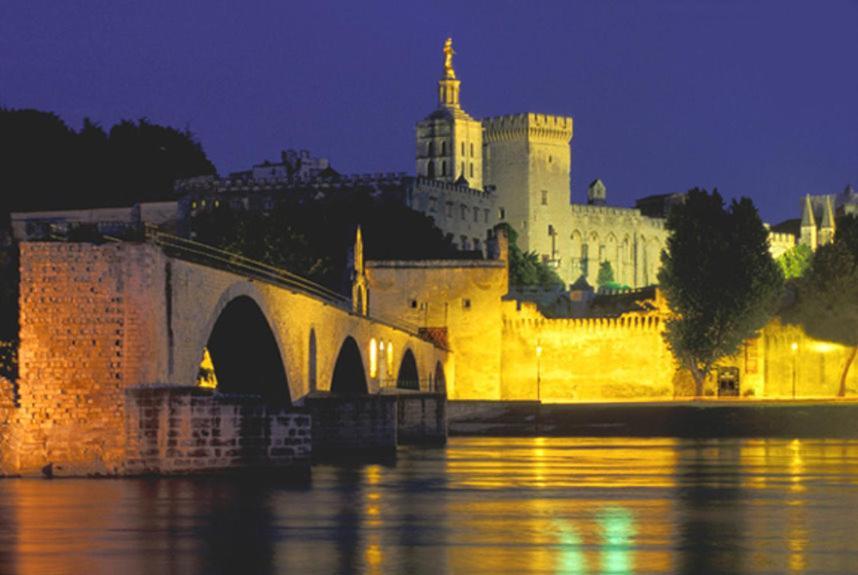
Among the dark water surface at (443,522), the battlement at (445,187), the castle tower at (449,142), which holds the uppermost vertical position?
the castle tower at (449,142)

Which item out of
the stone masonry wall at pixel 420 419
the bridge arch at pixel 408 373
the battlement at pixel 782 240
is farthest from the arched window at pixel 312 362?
the battlement at pixel 782 240

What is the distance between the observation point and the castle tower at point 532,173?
149 metres

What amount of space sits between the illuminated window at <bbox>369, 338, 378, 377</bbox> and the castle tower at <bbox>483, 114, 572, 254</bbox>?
89.0 meters

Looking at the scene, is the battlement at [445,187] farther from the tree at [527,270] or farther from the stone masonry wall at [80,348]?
the stone masonry wall at [80,348]

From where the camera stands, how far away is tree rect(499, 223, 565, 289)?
127 m

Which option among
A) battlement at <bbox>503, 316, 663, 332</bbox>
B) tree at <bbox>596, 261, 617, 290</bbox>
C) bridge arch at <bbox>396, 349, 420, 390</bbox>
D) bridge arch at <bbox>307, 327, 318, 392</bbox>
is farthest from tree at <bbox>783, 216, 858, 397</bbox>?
tree at <bbox>596, 261, 617, 290</bbox>

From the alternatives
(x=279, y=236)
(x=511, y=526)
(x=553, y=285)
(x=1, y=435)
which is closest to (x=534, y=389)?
(x=279, y=236)

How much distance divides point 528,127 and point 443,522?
131 meters

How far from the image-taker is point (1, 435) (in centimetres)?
3055

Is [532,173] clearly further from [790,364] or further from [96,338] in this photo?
[96,338]

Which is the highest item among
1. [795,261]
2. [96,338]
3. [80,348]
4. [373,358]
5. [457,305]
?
[795,261]

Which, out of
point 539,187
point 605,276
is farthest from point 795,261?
point 539,187

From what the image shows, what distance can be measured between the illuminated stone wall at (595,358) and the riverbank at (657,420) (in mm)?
17775

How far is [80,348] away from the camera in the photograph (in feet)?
101
